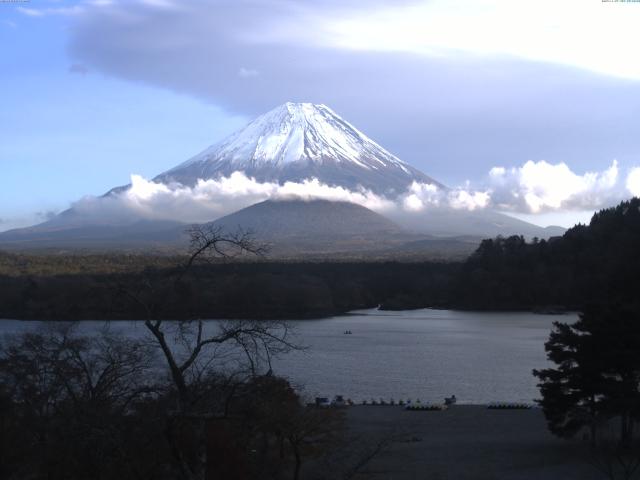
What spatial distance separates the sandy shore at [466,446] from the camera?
10219 mm

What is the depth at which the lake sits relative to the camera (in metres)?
18.4

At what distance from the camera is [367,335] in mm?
30625

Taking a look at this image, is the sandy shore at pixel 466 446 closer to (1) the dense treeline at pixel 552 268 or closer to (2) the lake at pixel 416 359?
(2) the lake at pixel 416 359

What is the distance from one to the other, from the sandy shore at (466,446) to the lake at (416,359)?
5.25 feet

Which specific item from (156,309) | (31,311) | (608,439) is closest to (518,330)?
(31,311)

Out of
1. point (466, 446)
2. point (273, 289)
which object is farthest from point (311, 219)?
point (466, 446)

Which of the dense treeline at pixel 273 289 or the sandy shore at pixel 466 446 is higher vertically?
the dense treeline at pixel 273 289

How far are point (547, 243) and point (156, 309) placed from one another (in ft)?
165

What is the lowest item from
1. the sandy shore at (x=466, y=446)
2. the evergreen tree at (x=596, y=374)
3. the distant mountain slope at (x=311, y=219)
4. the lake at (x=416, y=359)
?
the lake at (x=416, y=359)

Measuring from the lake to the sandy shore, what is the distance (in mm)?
1599

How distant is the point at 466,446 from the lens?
482 inches

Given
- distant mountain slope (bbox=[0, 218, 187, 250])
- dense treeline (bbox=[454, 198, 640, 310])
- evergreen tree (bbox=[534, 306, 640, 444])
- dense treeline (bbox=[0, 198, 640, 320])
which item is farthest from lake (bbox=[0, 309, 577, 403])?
distant mountain slope (bbox=[0, 218, 187, 250])

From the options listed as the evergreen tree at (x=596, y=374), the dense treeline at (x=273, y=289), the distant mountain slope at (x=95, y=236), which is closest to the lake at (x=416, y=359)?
the dense treeline at (x=273, y=289)

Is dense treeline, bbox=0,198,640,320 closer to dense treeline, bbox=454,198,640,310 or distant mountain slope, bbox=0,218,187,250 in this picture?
dense treeline, bbox=454,198,640,310
